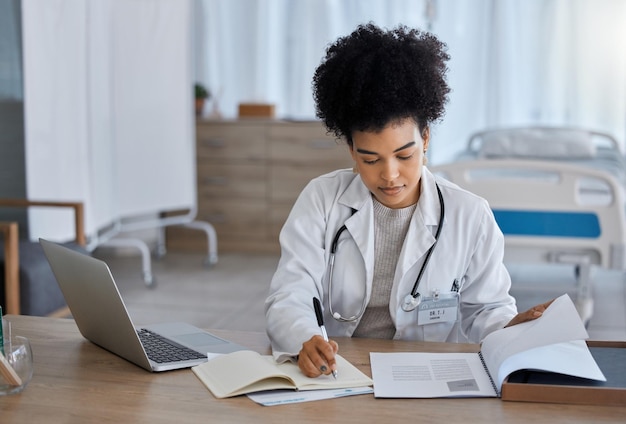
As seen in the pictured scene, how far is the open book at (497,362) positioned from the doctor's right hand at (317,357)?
8cm

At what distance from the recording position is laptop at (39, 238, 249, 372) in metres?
1.49

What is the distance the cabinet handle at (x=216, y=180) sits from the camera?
5.94 metres

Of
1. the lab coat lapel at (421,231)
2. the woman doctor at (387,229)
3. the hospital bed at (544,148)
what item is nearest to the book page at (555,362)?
the woman doctor at (387,229)

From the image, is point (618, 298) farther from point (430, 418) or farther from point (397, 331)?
point (430, 418)

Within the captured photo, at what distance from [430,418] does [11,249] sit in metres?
2.40

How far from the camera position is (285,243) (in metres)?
1.84

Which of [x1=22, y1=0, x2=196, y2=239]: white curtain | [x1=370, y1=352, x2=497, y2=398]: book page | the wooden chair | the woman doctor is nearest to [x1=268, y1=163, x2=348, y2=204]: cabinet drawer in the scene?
[x1=22, y1=0, x2=196, y2=239]: white curtain

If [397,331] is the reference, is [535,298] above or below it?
below

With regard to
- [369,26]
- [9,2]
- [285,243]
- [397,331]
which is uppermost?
[9,2]

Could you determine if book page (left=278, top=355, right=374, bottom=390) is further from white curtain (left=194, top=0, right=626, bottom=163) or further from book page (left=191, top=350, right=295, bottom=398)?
white curtain (left=194, top=0, right=626, bottom=163)

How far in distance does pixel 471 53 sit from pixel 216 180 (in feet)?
6.44

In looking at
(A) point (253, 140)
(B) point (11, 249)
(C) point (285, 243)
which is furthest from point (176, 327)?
(A) point (253, 140)

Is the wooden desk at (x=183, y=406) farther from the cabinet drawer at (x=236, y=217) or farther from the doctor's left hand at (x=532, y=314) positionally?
the cabinet drawer at (x=236, y=217)

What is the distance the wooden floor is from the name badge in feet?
6.89
